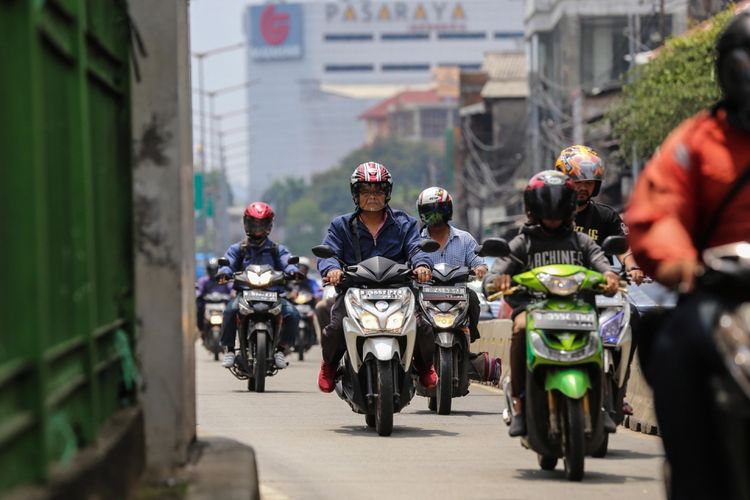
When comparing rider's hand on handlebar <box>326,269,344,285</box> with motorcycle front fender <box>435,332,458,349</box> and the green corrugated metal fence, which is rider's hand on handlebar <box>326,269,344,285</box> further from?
the green corrugated metal fence

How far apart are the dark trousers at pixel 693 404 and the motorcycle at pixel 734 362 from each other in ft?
0.16

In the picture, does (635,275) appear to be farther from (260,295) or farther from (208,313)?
(208,313)

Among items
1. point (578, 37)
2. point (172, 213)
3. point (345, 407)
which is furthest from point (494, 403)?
point (578, 37)

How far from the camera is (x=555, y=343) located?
31.0 feet

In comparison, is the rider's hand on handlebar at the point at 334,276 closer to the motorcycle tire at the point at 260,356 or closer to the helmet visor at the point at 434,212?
the helmet visor at the point at 434,212

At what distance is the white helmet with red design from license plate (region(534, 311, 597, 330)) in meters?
5.84

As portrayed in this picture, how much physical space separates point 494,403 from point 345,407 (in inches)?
59.7

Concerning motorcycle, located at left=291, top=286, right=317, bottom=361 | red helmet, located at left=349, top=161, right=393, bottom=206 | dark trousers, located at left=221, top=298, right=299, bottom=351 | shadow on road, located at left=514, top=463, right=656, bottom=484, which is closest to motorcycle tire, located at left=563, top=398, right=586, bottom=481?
shadow on road, located at left=514, top=463, right=656, bottom=484

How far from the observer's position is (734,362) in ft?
16.3

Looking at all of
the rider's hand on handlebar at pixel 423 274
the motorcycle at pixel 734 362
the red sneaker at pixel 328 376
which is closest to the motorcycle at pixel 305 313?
the red sneaker at pixel 328 376

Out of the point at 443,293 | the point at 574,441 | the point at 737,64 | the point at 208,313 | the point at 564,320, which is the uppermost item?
the point at 737,64

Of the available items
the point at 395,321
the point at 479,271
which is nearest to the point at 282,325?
the point at 479,271

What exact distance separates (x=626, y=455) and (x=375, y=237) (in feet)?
9.72

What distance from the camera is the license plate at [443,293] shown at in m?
14.9
